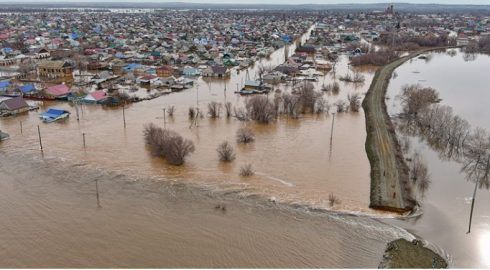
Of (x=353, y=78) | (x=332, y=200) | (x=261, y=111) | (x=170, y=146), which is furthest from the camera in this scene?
(x=353, y=78)

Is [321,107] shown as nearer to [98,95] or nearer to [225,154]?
[225,154]

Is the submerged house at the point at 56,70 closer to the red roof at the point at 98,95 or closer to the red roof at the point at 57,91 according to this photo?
the red roof at the point at 57,91

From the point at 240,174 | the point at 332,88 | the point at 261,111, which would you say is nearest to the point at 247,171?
the point at 240,174

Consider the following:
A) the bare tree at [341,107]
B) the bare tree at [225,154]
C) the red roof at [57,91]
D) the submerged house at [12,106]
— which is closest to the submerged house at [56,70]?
the red roof at [57,91]

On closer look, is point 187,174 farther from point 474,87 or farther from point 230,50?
point 230,50

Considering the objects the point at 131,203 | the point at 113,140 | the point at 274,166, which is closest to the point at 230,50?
the point at 113,140

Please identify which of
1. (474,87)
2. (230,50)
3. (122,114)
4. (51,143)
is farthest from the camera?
(230,50)
